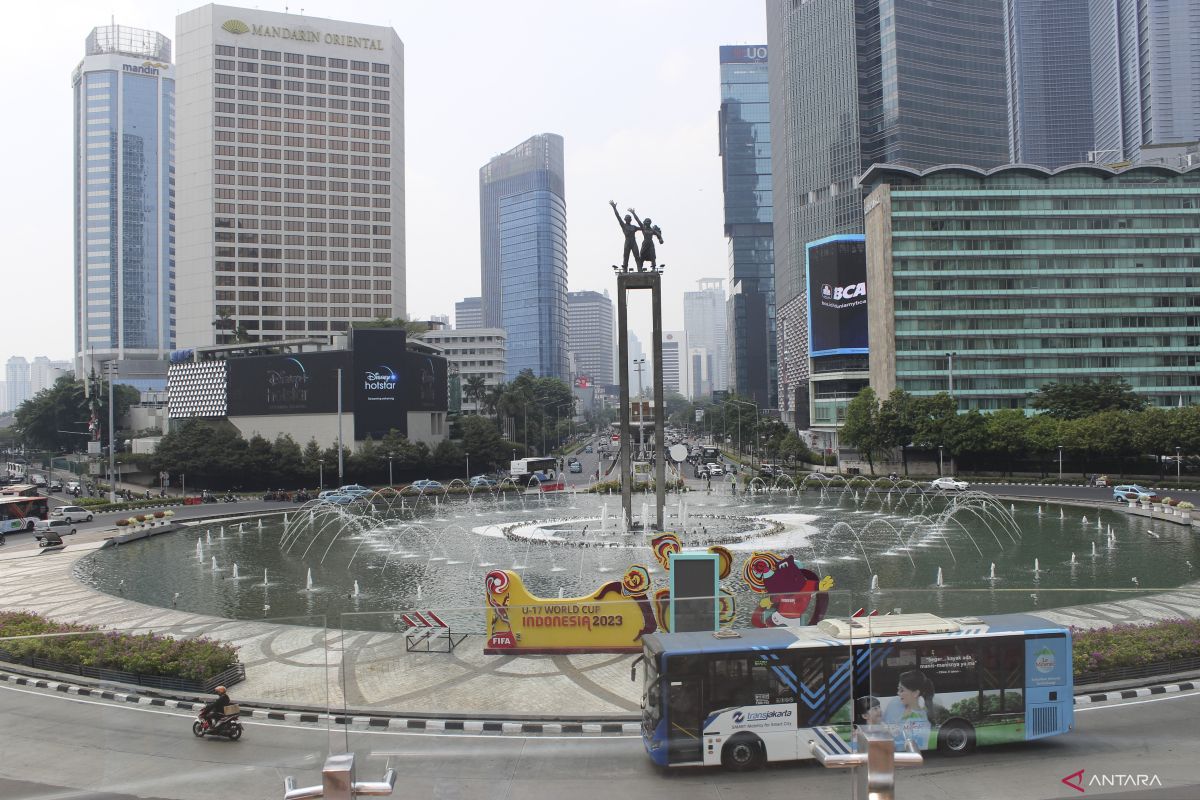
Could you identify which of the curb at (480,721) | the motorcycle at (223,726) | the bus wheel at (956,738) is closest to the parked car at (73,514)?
the curb at (480,721)

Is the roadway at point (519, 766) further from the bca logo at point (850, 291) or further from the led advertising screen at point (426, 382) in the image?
the bca logo at point (850, 291)

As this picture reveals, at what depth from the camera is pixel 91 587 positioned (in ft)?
96.8

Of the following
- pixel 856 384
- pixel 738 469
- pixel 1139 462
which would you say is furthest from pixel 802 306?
pixel 1139 462

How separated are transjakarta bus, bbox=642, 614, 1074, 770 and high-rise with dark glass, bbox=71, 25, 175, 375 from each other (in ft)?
608

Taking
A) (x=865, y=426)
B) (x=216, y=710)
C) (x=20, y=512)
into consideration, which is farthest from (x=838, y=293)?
(x=216, y=710)

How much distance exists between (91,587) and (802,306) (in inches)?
4969

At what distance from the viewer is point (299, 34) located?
123438 mm

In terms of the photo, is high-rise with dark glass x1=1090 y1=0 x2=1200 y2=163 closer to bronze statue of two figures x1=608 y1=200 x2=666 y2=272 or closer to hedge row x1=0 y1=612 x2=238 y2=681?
bronze statue of two figures x1=608 y1=200 x2=666 y2=272

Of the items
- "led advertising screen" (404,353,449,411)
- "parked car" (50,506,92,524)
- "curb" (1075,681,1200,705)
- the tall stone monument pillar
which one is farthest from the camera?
"led advertising screen" (404,353,449,411)

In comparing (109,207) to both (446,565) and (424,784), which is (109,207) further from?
(424,784)

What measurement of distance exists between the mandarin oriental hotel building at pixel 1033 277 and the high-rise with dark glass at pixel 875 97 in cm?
2994

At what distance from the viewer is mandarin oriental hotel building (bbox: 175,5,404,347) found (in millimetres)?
121250

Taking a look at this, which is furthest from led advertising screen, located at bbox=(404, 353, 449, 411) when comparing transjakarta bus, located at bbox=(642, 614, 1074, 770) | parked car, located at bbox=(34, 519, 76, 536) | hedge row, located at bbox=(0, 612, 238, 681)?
transjakarta bus, located at bbox=(642, 614, 1074, 770)

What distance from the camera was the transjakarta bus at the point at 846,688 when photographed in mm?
11352
